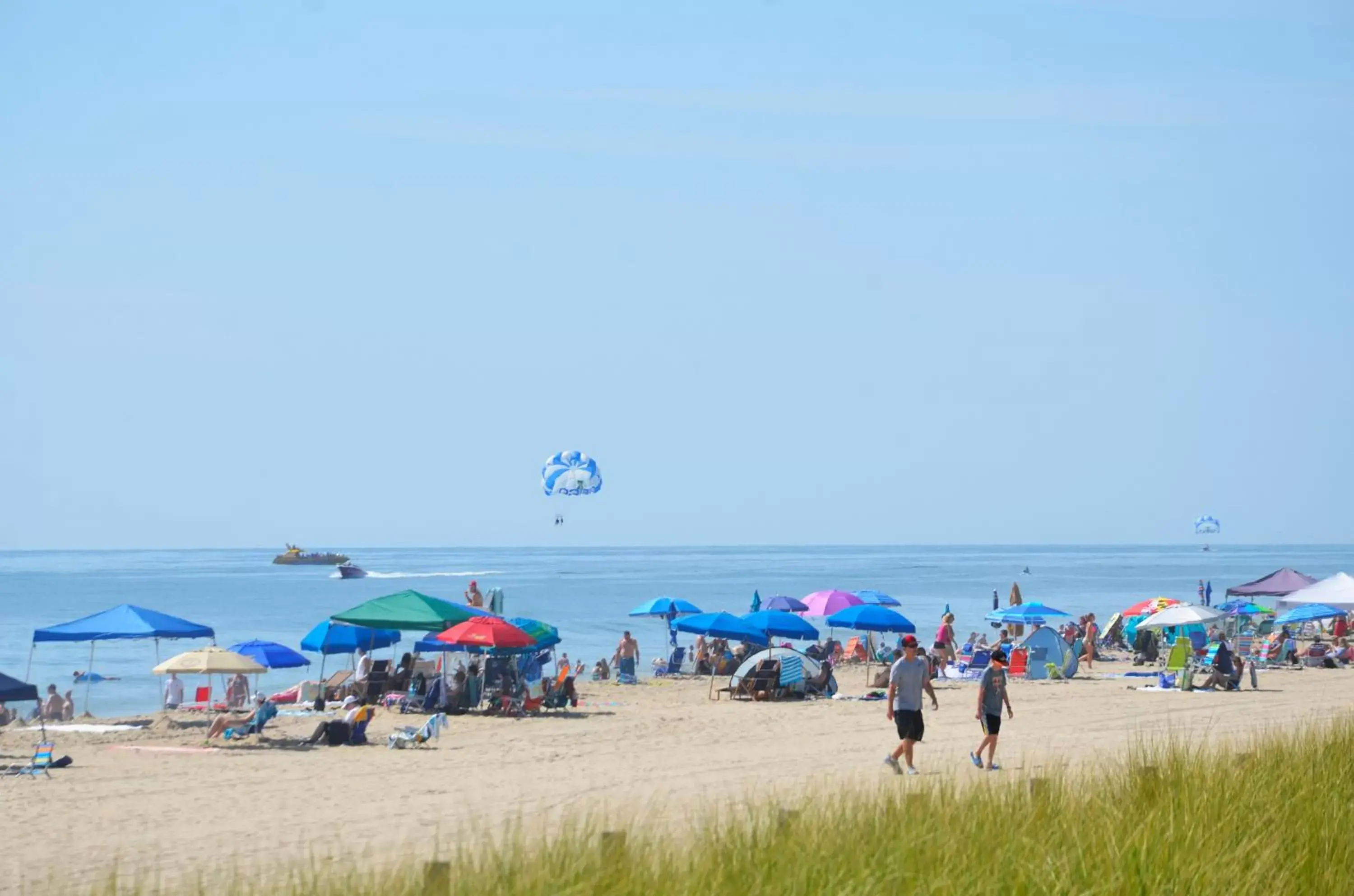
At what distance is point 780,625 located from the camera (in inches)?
977

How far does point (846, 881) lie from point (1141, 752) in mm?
3414

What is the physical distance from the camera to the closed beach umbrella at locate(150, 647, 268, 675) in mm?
18859

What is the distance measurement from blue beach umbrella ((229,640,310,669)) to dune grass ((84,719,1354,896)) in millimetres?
15520

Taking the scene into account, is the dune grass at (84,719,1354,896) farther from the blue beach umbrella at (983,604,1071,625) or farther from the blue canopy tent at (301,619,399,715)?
the blue beach umbrella at (983,604,1071,625)

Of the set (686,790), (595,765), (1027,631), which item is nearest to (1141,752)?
(686,790)

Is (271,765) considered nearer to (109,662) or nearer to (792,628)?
(792,628)

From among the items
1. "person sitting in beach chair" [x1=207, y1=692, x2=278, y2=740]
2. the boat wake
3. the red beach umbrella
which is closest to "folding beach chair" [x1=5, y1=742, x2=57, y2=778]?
"person sitting in beach chair" [x1=207, y1=692, x2=278, y2=740]

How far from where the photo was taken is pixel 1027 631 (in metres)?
45.6

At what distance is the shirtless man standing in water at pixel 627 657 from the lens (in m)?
28.8

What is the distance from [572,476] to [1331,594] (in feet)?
58.8

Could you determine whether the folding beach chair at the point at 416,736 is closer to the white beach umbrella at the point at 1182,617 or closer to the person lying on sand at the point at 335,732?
the person lying on sand at the point at 335,732

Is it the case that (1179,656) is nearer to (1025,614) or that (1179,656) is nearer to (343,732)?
(1025,614)

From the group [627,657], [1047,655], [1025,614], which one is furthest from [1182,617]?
[627,657]

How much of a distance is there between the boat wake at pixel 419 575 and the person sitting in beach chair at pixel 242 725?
115 meters
